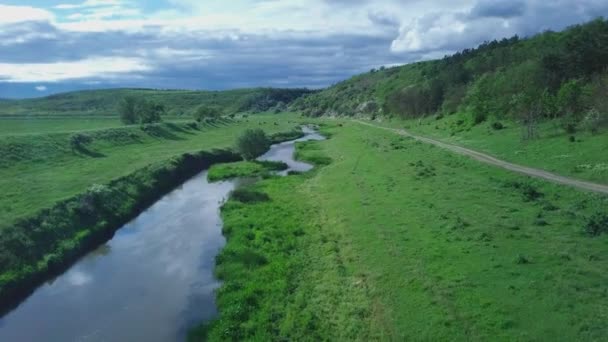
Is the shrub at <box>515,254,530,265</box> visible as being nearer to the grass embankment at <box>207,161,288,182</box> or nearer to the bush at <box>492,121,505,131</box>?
the grass embankment at <box>207,161,288,182</box>

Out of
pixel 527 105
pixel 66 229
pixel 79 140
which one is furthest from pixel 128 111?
pixel 527 105

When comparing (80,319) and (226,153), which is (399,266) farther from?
(226,153)

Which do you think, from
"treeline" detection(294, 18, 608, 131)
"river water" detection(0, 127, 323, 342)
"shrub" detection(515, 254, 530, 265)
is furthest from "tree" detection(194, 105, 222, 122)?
"shrub" detection(515, 254, 530, 265)

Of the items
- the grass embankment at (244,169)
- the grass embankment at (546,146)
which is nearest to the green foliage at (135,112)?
the grass embankment at (244,169)

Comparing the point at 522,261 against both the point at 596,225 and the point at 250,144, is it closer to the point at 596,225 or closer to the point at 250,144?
the point at 596,225

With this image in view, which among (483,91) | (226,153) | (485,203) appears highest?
(483,91)

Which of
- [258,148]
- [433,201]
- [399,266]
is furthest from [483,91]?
[399,266]

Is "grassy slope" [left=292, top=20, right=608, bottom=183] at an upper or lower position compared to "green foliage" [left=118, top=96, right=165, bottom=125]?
upper
